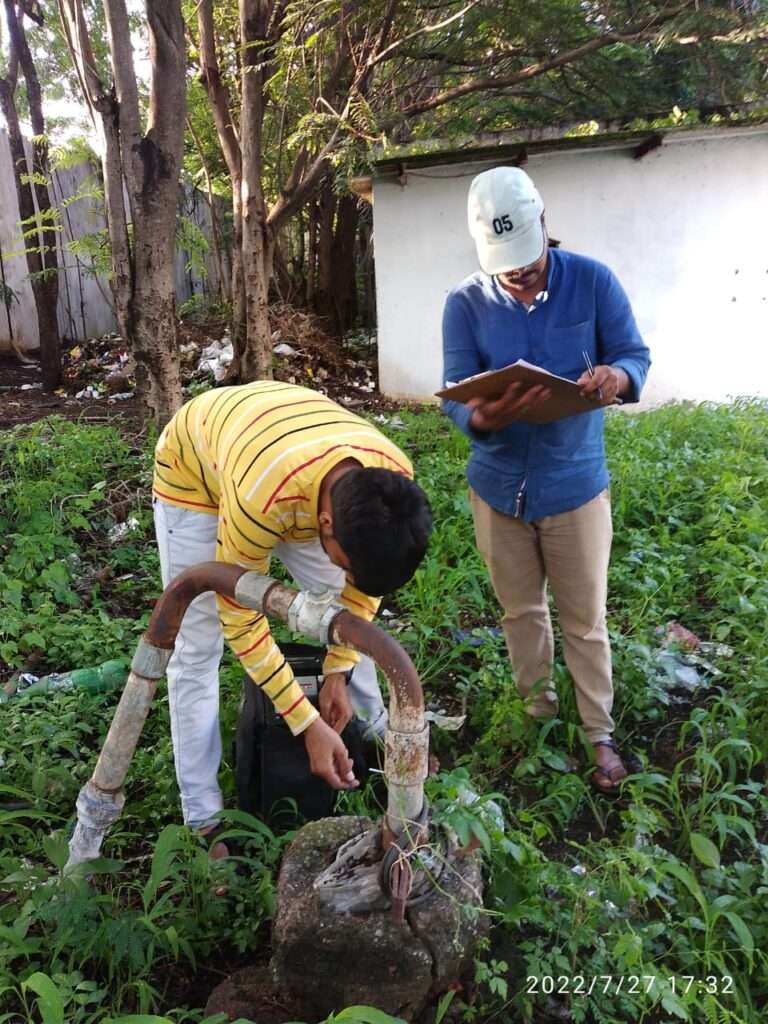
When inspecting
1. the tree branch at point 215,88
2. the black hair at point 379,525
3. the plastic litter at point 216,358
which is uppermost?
the tree branch at point 215,88

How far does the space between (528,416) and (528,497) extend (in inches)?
10.9

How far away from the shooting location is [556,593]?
2516mm

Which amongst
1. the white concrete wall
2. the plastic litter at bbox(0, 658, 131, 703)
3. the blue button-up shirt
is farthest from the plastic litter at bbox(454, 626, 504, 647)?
the white concrete wall

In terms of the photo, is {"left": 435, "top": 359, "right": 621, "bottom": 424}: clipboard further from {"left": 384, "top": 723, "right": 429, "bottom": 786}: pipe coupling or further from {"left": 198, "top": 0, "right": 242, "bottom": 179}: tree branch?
{"left": 198, "top": 0, "right": 242, "bottom": 179}: tree branch

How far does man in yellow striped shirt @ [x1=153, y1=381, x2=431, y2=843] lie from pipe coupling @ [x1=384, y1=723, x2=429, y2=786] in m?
0.29

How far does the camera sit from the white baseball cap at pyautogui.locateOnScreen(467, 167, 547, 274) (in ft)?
7.11

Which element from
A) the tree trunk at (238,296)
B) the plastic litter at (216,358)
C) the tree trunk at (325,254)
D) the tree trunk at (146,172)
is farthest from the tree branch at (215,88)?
the tree trunk at (325,254)

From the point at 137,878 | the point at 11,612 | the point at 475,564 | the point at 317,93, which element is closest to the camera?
the point at 137,878

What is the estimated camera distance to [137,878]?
2.06 m

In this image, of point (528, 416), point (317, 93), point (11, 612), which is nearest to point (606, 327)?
point (528, 416)

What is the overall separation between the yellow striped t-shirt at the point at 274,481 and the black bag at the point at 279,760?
0.94 feet

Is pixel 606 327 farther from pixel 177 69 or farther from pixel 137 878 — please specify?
pixel 177 69

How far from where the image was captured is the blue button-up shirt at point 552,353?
230 centimetres

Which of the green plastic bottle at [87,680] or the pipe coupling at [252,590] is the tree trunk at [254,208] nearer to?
the green plastic bottle at [87,680]
